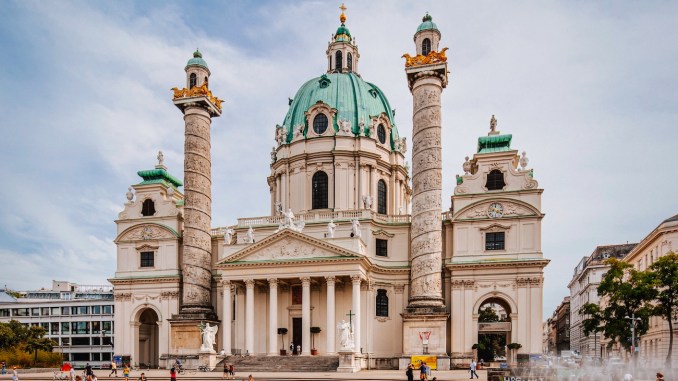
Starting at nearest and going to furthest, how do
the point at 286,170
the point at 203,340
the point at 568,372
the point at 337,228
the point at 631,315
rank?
the point at 568,372 → the point at 631,315 → the point at 203,340 → the point at 337,228 → the point at 286,170

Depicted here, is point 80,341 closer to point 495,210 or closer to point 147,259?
point 147,259

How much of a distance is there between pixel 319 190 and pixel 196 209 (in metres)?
11.5

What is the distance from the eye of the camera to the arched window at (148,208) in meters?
58.3

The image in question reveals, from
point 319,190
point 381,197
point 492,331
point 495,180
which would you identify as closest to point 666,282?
point 495,180

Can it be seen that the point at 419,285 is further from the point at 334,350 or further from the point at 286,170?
the point at 286,170

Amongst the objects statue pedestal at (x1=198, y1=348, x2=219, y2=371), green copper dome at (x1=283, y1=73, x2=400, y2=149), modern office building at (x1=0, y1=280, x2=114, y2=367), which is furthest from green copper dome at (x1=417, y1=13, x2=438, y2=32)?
modern office building at (x1=0, y1=280, x2=114, y2=367)

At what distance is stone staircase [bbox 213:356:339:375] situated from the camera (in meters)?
45.3

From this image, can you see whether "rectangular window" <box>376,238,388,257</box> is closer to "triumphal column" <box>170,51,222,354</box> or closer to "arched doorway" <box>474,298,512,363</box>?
"arched doorway" <box>474,298,512,363</box>

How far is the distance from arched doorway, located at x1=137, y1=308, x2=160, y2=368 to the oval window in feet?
72.5

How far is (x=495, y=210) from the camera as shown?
50469 mm

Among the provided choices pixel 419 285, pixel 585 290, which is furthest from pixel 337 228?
pixel 585 290

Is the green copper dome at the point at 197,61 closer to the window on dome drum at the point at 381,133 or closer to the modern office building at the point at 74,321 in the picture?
the window on dome drum at the point at 381,133

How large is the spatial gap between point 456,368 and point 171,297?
24483 mm

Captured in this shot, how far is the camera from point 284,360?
154 feet
